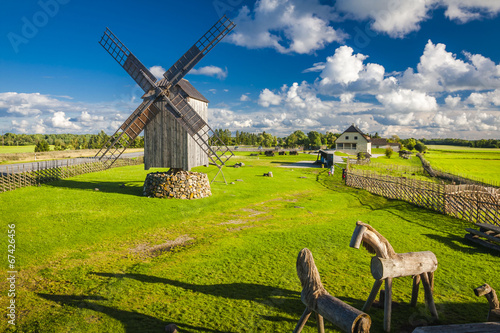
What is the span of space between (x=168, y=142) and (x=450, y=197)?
18954 millimetres

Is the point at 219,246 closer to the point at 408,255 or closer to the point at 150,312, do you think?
the point at 150,312

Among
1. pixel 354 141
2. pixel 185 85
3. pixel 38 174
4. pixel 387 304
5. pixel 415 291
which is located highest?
pixel 185 85

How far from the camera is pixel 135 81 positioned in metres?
19.8

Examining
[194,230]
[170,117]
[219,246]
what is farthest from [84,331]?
[170,117]

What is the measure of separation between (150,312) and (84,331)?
1.38 m

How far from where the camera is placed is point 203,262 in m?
9.29

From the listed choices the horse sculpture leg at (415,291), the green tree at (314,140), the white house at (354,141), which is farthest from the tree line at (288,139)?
the horse sculpture leg at (415,291)

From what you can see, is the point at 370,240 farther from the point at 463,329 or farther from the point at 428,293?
the point at 428,293

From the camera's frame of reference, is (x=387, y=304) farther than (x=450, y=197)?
No

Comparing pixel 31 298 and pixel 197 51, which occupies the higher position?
pixel 197 51

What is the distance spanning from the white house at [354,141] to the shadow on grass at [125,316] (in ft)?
234

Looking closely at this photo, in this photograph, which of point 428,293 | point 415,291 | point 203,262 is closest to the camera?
point 428,293

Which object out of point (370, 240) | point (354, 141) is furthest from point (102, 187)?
point (354, 141)

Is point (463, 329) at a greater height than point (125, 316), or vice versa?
point (463, 329)
